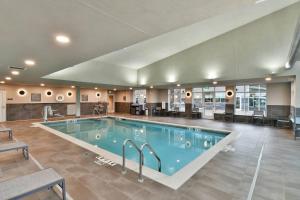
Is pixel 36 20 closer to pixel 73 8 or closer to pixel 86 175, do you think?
pixel 73 8

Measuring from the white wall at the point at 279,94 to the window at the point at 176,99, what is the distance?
5.99 metres

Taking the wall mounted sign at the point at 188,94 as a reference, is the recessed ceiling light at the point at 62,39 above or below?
above

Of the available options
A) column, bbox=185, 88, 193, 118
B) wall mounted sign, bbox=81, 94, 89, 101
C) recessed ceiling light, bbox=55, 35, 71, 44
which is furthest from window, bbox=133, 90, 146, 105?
recessed ceiling light, bbox=55, 35, 71, 44

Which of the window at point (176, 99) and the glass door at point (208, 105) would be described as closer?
the glass door at point (208, 105)

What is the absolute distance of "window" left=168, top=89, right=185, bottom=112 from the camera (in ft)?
44.0

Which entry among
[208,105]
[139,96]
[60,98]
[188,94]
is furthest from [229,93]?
[60,98]

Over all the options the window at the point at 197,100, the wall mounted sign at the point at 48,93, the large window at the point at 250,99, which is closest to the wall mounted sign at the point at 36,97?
the wall mounted sign at the point at 48,93

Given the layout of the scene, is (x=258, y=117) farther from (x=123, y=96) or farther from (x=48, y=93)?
(x=48, y=93)

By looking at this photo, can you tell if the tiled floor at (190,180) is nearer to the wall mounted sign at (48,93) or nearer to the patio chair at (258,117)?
the patio chair at (258,117)

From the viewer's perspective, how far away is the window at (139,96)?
1509cm

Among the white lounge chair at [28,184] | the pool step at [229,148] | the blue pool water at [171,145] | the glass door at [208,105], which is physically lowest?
the blue pool water at [171,145]

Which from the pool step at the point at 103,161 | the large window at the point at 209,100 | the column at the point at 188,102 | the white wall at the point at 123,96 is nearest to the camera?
the pool step at the point at 103,161

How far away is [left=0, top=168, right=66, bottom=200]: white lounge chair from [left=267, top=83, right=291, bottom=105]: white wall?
11386mm

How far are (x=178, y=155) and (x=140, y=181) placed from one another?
261cm
